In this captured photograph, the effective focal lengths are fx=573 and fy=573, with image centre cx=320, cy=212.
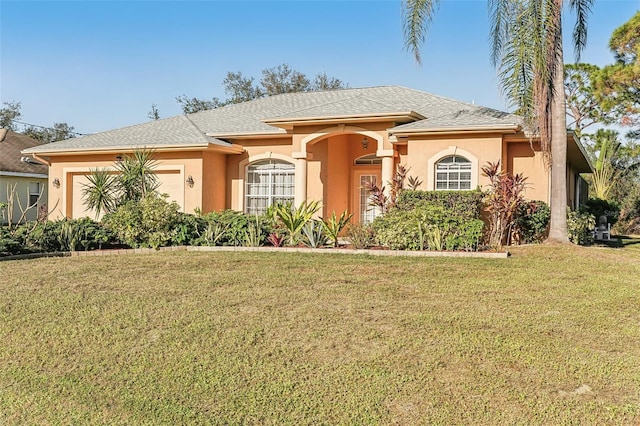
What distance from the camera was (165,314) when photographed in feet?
24.6

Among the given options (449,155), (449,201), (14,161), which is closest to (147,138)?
(449,155)

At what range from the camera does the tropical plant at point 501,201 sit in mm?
14219

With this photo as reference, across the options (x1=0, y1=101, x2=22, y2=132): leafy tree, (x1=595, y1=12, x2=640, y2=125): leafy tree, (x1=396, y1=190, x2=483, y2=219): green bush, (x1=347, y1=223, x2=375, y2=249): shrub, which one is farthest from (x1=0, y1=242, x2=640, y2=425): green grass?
(x1=0, y1=101, x2=22, y2=132): leafy tree

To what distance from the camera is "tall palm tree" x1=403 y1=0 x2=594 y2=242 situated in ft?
43.9

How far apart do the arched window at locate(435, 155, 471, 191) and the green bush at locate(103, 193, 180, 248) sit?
7616 mm

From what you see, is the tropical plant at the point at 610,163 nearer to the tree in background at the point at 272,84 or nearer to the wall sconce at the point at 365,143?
the wall sconce at the point at 365,143

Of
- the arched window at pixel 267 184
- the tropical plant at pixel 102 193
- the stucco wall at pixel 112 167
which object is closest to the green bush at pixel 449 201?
the arched window at pixel 267 184

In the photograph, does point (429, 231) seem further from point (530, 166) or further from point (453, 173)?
point (530, 166)

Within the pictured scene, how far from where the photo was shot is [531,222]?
50.6ft

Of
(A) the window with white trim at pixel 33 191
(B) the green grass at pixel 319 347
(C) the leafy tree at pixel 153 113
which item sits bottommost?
(B) the green grass at pixel 319 347

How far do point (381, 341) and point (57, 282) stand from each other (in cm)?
573

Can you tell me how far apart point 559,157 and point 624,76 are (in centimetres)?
1461

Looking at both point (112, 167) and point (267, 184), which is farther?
point (112, 167)

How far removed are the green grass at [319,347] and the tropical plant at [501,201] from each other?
4341 mm
